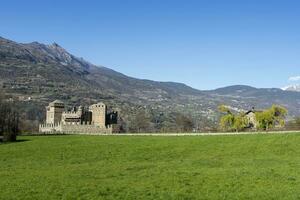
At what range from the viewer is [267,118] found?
124 m

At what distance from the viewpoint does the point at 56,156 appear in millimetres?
47781

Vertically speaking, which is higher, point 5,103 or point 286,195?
point 5,103

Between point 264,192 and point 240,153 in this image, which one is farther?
point 240,153

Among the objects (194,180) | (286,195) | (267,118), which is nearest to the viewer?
(286,195)

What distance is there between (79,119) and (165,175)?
128 metres

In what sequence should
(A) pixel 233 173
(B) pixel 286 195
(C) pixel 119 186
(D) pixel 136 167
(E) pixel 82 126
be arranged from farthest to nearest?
(E) pixel 82 126, (D) pixel 136 167, (A) pixel 233 173, (C) pixel 119 186, (B) pixel 286 195

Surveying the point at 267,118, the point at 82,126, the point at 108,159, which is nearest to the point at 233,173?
the point at 108,159

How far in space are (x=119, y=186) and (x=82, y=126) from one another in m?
109

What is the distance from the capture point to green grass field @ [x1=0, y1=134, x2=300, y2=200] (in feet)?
77.9

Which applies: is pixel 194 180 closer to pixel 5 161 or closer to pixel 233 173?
pixel 233 173

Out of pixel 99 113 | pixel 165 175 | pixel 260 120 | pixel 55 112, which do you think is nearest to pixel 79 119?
pixel 99 113

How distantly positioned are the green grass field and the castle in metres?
80.4

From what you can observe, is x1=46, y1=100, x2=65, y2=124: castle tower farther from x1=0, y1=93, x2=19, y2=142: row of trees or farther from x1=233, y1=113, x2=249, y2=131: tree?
x1=233, y1=113, x2=249, y2=131: tree

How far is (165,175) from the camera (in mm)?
30453
